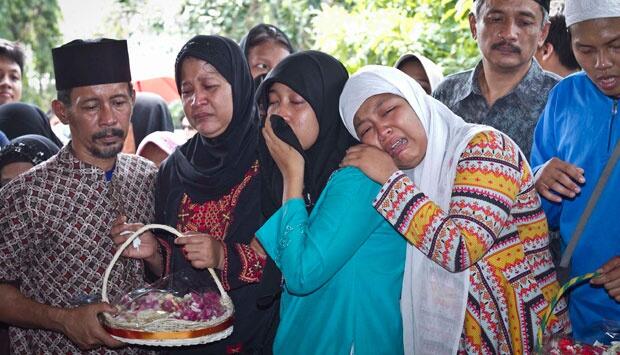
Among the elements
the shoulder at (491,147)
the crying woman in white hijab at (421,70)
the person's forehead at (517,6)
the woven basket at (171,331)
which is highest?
the person's forehead at (517,6)

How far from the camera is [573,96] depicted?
294 cm

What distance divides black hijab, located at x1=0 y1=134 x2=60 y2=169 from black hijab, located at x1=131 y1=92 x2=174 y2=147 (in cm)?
174

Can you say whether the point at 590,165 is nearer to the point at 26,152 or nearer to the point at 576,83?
the point at 576,83

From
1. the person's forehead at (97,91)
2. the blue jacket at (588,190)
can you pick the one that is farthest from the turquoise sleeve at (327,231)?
the person's forehead at (97,91)

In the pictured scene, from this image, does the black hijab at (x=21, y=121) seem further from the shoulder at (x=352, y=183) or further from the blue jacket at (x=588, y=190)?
the blue jacket at (x=588, y=190)

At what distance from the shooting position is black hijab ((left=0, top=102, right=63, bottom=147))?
522 centimetres

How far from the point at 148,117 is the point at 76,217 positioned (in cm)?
312

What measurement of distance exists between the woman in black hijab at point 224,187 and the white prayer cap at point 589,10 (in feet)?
4.57

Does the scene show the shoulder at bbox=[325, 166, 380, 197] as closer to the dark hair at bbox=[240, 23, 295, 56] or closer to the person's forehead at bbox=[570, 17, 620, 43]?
the person's forehead at bbox=[570, 17, 620, 43]

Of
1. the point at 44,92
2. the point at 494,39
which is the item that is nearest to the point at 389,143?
the point at 494,39

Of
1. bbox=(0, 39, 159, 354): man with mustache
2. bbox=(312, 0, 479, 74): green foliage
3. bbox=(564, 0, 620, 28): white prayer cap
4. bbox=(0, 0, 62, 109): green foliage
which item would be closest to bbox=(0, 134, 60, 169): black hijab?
bbox=(0, 39, 159, 354): man with mustache

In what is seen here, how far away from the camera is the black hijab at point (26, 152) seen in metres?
4.03

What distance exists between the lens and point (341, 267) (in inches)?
98.6

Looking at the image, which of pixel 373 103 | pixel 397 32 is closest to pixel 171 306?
pixel 373 103
